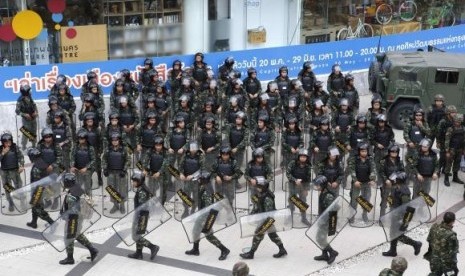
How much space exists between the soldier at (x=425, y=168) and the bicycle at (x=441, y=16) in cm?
1389

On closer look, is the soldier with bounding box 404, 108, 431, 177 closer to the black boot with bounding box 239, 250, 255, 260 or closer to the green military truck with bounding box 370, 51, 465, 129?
the green military truck with bounding box 370, 51, 465, 129

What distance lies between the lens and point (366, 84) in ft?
71.8

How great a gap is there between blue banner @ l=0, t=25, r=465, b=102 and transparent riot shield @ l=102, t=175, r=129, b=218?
4876 mm

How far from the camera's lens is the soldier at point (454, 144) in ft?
49.6

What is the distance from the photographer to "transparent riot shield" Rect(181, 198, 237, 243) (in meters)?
11.8

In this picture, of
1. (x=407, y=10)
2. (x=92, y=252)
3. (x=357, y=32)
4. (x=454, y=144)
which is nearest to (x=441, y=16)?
(x=407, y=10)

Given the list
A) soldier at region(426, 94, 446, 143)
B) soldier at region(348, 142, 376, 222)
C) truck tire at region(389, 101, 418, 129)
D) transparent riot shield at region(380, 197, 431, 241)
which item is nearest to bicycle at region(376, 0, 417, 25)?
truck tire at region(389, 101, 418, 129)

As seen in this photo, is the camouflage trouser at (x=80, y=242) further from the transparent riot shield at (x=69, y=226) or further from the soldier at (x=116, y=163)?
the soldier at (x=116, y=163)

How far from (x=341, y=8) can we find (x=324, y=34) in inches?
42.0

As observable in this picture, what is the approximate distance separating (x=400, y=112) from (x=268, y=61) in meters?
3.69

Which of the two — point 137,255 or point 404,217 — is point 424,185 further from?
point 137,255

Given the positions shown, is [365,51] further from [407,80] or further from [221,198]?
[221,198]

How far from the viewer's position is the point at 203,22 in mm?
23266

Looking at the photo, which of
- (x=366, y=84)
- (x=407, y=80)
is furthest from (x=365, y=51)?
(x=407, y=80)
